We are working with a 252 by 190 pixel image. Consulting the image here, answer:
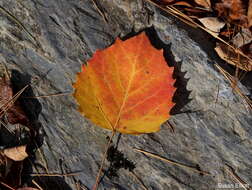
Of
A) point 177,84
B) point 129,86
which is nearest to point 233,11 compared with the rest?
point 177,84

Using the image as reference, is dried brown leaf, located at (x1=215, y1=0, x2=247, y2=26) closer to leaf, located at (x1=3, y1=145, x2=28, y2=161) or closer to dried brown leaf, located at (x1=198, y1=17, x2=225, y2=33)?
dried brown leaf, located at (x1=198, y1=17, x2=225, y2=33)

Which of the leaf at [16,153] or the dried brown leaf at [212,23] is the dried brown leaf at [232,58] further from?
the leaf at [16,153]

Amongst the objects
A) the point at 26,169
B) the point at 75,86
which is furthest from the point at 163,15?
the point at 26,169

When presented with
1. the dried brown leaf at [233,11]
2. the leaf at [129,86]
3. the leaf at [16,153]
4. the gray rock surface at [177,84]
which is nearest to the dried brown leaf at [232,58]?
the gray rock surface at [177,84]

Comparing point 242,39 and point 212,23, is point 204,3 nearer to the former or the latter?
point 212,23

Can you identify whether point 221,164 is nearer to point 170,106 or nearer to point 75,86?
point 170,106

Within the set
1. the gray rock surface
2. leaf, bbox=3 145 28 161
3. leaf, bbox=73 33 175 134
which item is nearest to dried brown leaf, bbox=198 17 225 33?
the gray rock surface
